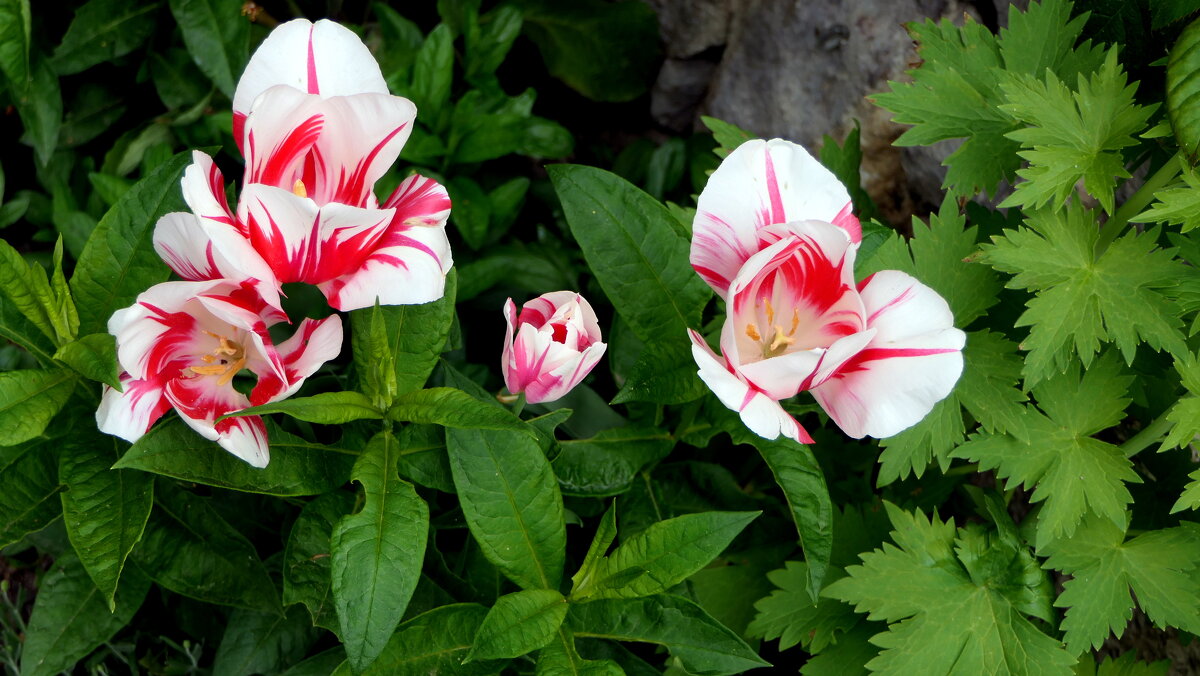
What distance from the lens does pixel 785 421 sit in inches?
38.4

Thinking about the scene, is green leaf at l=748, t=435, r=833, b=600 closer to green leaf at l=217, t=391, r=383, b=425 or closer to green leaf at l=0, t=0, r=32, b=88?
green leaf at l=217, t=391, r=383, b=425

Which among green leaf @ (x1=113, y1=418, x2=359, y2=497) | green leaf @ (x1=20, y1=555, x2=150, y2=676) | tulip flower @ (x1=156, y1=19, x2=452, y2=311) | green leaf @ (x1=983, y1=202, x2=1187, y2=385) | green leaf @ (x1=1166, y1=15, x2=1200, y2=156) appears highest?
green leaf @ (x1=1166, y1=15, x2=1200, y2=156)

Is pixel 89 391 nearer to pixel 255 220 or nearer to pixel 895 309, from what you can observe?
pixel 255 220

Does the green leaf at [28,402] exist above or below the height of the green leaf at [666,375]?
below

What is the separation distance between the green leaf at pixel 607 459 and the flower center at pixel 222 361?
42 centimetres

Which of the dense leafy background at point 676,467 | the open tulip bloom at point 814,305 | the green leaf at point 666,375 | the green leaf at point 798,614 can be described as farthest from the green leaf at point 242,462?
the green leaf at point 798,614

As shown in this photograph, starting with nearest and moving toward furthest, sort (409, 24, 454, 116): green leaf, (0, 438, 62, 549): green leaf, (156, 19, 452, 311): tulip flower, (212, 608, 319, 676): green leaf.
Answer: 1. (156, 19, 452, 311): tulip flower
2. (0, 438, 62, 549): green leaf
3. (212, 608, 319, 676): green leaf
4. (409, 24, 454, 116): green leaf

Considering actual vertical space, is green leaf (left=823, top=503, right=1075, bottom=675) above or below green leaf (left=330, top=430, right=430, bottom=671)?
below

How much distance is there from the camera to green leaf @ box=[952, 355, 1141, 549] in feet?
4.15

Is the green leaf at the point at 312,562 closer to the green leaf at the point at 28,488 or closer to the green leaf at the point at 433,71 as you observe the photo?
the green leaf at the point at 28,488

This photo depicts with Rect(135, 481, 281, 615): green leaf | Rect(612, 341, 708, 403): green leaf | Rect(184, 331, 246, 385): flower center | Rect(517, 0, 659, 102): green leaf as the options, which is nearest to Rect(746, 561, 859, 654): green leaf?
Rect(612, 341, 708, 403): green leaf

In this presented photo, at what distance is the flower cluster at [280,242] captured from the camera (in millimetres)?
938

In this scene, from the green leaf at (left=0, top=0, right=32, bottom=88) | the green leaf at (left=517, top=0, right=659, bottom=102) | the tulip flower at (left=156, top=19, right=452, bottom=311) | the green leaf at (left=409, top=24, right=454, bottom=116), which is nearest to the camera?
the tulip flower at (left=156, top=19, right=452, bottom=311)

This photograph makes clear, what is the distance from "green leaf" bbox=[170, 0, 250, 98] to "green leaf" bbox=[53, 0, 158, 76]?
4.8 inches
